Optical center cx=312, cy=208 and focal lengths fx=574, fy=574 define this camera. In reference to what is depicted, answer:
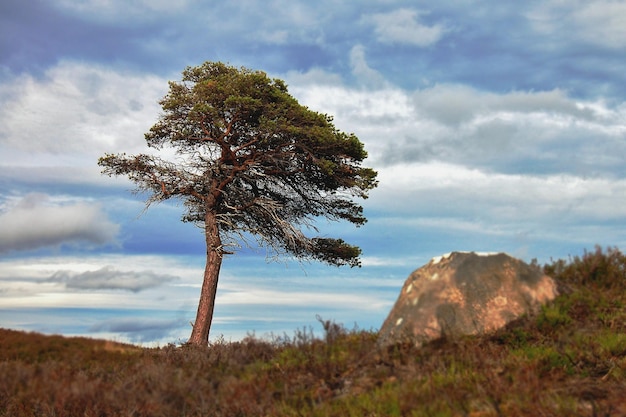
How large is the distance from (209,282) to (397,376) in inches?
552

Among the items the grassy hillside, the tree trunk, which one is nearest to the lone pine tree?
the tree trunk

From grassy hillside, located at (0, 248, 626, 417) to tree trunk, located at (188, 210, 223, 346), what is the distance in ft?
28.3

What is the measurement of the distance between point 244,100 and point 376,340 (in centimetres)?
1244

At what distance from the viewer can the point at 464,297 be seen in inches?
387

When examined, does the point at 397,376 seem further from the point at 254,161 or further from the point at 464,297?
the point at 254,161

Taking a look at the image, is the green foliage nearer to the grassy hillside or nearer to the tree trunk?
the tree trunk

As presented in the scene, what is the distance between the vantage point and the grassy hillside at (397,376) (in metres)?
7.28

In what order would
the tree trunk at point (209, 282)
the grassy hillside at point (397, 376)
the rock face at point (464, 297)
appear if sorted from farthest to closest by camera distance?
the tree trunk at point (209, 282), the rock face at point (464, 297), the grassy hillside at point (397, 376)

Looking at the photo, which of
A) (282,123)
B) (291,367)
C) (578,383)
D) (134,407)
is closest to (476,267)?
(578,383)

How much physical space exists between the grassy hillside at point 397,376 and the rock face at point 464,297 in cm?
24

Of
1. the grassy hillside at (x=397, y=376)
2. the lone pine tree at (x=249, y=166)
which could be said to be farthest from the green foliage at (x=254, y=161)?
the grassy hillside at (x=397, y=376)

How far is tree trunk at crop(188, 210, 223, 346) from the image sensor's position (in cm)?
2113

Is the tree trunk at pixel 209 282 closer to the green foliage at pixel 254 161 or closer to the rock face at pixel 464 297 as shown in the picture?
the green foliage at pixel 254 161

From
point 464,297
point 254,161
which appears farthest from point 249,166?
point 464,297
